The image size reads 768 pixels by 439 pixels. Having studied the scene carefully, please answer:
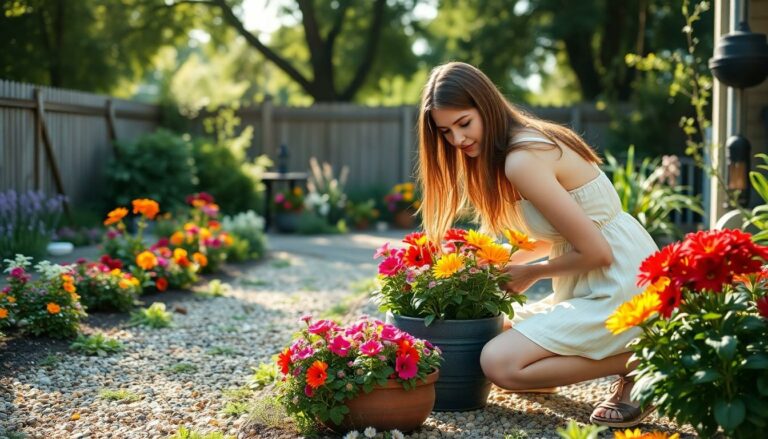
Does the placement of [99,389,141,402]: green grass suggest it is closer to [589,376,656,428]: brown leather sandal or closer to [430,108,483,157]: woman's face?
[430,108,483,157]: woman's face

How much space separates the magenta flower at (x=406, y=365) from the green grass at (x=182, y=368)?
1.44 m

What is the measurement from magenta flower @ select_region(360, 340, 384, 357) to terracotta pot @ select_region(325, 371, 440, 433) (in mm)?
113

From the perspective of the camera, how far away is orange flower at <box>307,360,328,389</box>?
2596 mm

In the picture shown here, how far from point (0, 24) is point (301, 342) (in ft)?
23.3

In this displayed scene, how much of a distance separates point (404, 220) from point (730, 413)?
924 cm

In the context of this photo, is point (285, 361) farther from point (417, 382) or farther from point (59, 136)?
point (59, 136)

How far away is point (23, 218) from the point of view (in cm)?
655

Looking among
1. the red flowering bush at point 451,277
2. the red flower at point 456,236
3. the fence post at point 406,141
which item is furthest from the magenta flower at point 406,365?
the fence post at point 406,141

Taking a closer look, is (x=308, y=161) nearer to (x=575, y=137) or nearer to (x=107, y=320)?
(x=107, y=320)

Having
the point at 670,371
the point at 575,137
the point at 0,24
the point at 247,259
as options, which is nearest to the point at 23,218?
the point at 247,259

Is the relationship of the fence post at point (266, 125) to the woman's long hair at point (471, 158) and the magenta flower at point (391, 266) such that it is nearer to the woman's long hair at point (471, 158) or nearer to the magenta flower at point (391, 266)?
the woman's long hair at point (471, 158)

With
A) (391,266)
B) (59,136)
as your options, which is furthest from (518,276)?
(59,136)

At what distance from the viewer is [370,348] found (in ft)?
8.77

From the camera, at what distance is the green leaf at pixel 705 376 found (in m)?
2.09
